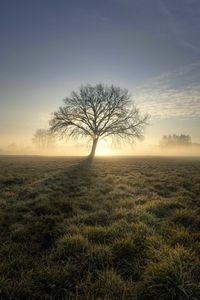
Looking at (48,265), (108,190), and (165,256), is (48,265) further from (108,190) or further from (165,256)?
(108,190)

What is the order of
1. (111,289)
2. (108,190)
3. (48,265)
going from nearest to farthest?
(111,289) < (48,265) < (108,190)

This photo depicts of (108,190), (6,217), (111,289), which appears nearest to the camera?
(111,289)

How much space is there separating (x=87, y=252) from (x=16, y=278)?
1.33 meters

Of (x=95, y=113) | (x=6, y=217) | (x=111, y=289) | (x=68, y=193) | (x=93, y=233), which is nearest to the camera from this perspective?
(x=111, y=289)

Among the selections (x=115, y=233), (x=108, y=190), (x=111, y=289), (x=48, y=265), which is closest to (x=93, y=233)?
(x=115, y=233)

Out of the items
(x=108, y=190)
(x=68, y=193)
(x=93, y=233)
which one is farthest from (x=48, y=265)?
(x=108, y=190)

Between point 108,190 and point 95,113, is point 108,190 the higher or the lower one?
the lower one

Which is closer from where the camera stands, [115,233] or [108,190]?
[115,233]

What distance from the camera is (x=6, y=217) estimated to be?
21.8 ft

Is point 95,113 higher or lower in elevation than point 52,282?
higher

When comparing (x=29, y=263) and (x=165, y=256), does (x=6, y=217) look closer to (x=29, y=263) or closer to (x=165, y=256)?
(x=29, y=263)

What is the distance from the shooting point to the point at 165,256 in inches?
152

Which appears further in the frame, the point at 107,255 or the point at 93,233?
the point at 93,233

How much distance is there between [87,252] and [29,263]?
3.49 ft
